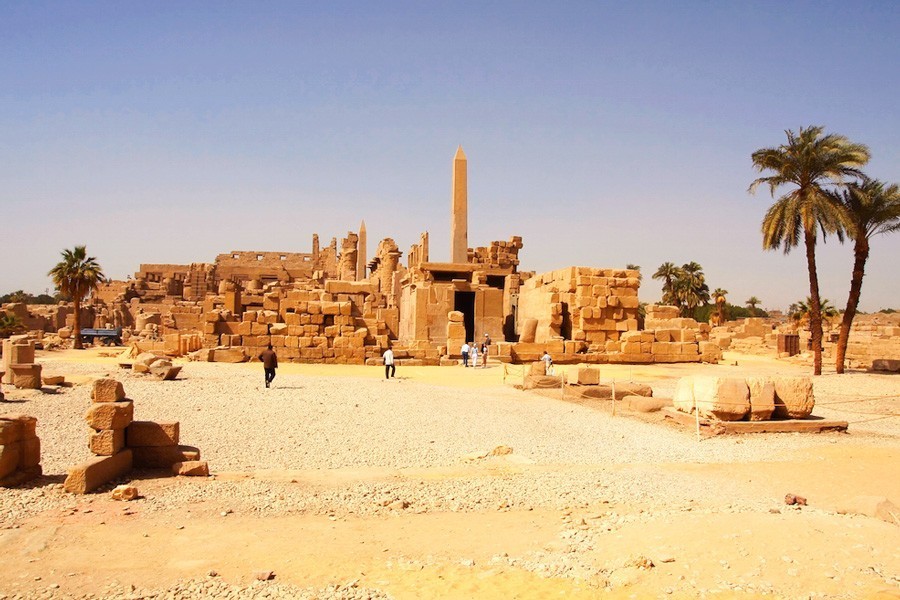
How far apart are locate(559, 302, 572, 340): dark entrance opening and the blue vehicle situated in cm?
2241

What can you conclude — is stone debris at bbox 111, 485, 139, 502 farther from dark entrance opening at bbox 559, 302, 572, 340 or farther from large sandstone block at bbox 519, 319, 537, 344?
dark entrance opening at bbox 559, 302, 572, 340

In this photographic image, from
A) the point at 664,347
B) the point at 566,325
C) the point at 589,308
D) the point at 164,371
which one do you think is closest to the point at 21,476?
the point at 164,371

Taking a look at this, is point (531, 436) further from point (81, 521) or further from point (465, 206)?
point (465, 206)

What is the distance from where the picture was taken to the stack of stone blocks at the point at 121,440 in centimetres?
724

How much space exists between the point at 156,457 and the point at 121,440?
16.8 inches

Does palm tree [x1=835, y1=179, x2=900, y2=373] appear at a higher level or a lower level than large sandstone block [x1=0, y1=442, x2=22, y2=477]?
higher

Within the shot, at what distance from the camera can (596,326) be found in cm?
2216

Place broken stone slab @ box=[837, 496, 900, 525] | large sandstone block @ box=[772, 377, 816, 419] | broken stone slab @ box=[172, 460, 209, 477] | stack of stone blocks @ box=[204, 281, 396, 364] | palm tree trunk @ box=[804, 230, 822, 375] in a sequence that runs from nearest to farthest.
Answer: broken stone slab @ box=[837, 496, 900, 525], broken stone slab @ box=[172, 460, 209, 477], large sandstone block @ box=[772, 377, 816, 419], palm tree trunk @ box=[804, 230, 822, 375], stack of stone blocks @ box=[204, 281, 396, 364]

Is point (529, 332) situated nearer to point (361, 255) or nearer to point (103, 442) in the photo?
point (103, 442)

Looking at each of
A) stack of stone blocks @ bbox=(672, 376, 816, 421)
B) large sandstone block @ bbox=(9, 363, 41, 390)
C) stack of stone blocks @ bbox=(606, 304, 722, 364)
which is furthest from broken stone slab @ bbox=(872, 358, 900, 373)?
large sandstone block @ bbox=(9, 363, 41, 390)

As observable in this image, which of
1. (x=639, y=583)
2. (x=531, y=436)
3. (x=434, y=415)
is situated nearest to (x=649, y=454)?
(x=531, y=436)

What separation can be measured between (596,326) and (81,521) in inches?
708

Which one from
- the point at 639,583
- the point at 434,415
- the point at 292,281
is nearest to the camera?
the point at 639,583

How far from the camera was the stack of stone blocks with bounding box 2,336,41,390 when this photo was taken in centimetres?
1315
